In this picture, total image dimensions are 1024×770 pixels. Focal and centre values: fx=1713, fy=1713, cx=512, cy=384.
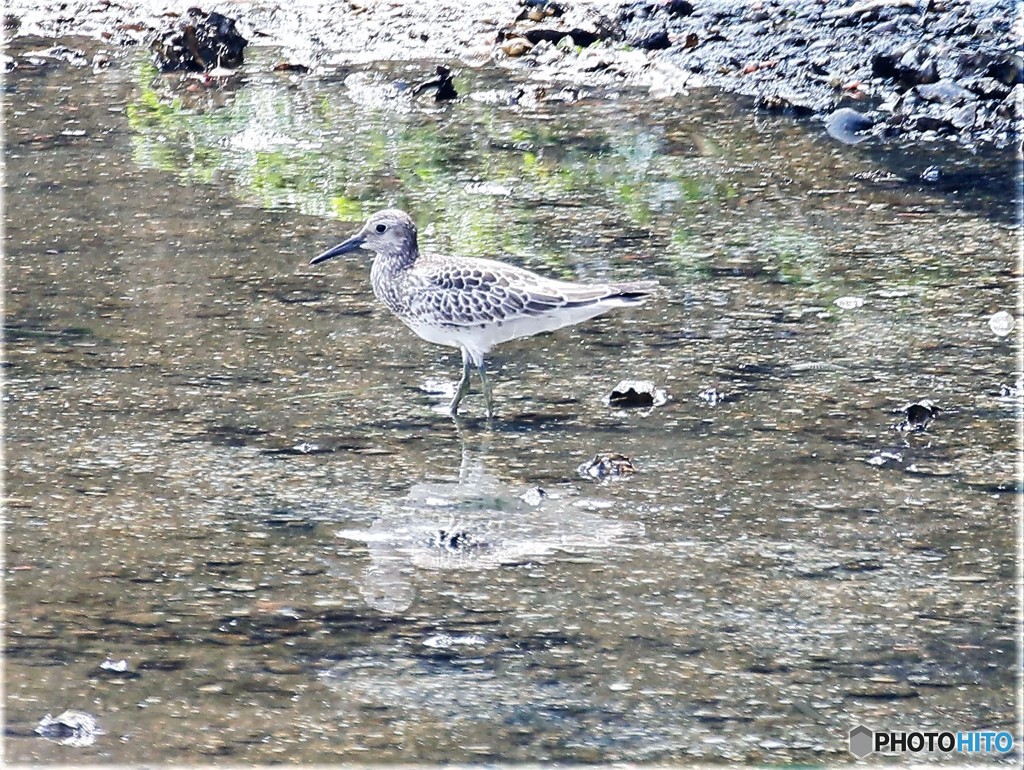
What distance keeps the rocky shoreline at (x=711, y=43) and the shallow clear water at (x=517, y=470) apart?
1.11 metres

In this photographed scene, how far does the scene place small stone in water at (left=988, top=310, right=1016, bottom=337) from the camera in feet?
23.9

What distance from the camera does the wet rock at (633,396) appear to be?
6598 mm

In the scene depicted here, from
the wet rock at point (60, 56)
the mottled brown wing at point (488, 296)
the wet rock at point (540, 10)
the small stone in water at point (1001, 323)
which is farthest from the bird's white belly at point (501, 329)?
the wet rock at point (60, 56)

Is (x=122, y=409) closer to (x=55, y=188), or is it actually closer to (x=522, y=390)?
(x=522, y=390)

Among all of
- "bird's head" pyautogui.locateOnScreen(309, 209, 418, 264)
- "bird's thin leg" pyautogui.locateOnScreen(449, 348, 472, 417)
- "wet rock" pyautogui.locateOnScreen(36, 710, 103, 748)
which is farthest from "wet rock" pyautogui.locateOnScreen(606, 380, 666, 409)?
Result: "wet rock" pyautogui.locateOnScreen(36, 710, 103, 748)

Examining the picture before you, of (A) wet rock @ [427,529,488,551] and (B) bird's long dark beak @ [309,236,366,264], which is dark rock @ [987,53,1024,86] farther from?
(A) wet rock @ [427,529,488,551]

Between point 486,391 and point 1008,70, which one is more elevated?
point 1008,70

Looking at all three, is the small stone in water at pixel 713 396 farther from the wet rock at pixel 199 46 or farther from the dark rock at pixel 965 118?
the wet rock at pixel 199 46

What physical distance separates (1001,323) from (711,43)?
6.42 metres

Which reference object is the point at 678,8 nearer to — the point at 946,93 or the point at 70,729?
the point at 946,93

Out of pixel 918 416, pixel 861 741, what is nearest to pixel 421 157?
pixel 918 416

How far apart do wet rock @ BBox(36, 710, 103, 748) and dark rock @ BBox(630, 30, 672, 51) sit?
9.90 meters

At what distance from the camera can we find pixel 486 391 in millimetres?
6703

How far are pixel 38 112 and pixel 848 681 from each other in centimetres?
896
